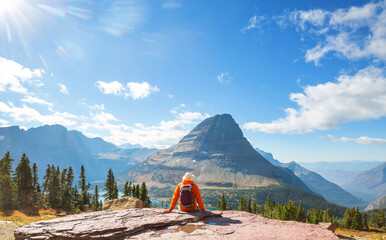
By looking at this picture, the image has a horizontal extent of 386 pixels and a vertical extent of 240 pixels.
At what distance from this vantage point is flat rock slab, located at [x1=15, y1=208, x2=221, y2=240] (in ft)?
27.1

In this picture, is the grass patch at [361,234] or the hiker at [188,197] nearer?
the hiker at [188,197]

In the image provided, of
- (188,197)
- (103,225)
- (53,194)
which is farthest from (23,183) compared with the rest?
(188,197)

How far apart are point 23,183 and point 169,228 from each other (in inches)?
2296

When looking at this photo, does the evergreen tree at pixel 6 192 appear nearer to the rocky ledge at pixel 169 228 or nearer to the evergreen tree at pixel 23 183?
the evergreen tree at pixel 23 183

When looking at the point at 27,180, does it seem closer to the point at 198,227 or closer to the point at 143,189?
the point at 143,189

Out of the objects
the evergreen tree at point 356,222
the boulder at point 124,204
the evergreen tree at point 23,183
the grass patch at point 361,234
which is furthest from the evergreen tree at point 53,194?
the evergreen tree at point 356,222

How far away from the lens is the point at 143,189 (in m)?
62.9

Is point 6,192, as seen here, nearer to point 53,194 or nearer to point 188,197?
point 53,194

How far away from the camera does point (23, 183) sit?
155 ft

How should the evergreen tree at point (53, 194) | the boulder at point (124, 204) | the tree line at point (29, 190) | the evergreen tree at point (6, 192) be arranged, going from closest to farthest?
1. the boulder at point (124, 204)
2. the evergreen tree at point (6, 192)
3. the tree line at point (29, 190)
4. the evergreen tree at point (53, 194)

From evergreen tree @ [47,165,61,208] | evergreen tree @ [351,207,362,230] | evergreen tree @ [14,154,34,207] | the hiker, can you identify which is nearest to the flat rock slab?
the hiker

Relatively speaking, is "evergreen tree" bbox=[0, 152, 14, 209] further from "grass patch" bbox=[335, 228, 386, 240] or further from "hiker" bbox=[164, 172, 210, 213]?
"grass patch" bbox=[335, 228, 386, 240]

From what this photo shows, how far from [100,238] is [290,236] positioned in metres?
7.90

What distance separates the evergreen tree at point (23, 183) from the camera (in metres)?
46.8
